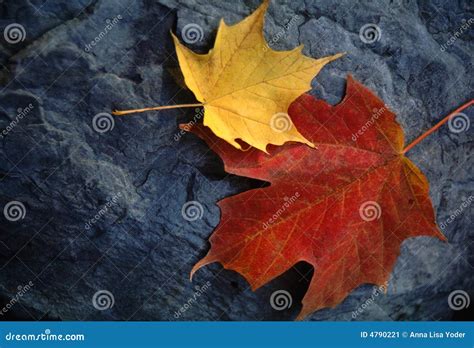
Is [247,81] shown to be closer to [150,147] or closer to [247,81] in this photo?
[247,81]

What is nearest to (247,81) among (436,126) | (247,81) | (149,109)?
(247,81)

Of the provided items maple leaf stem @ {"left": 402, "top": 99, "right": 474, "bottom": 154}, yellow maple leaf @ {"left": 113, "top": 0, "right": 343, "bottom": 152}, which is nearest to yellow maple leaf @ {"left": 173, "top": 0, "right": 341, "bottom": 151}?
yellow maple leaf @ {"left": 113, "top": 0, "right": 343, "bottom": 152}

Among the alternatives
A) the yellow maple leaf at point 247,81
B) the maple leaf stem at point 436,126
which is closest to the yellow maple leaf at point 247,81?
the yellow maple leaf at point 247,81

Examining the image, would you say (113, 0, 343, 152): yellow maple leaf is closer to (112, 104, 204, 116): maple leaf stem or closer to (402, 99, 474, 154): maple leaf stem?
(112, 104, 204, 116): maple leaf stem

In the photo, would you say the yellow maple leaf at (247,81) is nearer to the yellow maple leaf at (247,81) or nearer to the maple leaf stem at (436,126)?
the yellow maple leaf at (247,81)

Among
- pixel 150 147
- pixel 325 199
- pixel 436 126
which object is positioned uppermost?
pixel 436 126

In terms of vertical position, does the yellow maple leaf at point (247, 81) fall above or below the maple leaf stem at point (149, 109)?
above

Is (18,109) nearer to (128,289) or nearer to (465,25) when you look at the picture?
(128,289)
